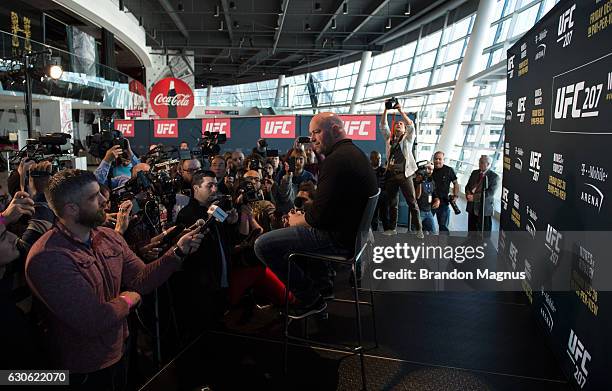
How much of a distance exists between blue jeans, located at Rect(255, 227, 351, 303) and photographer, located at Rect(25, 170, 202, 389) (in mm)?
894

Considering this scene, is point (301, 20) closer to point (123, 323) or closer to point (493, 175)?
point (493, 175)

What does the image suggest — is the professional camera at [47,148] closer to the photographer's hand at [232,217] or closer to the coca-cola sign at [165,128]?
the photographer's hand at [232,217]

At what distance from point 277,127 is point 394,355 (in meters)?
6.77

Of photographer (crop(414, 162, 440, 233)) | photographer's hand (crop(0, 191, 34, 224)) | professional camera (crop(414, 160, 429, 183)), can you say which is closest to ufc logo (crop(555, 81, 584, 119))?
professional camera (crop(414, 160, 429, 183))

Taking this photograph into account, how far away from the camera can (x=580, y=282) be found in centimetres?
248

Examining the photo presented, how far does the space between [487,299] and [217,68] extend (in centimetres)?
2630

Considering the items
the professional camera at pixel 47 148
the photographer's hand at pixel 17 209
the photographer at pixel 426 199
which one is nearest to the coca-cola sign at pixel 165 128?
the professional camera at pixel 47 148

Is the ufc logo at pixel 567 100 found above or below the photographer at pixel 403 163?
above

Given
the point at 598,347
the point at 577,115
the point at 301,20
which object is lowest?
the point at 598,347

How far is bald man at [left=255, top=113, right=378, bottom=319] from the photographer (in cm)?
244

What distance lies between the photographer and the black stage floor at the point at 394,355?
8.54 feet

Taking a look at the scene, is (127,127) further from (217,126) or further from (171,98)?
(217,126)

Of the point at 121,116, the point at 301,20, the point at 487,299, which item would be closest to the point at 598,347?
the point at 487,299

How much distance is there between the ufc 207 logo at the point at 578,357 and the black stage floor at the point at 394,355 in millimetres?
176
